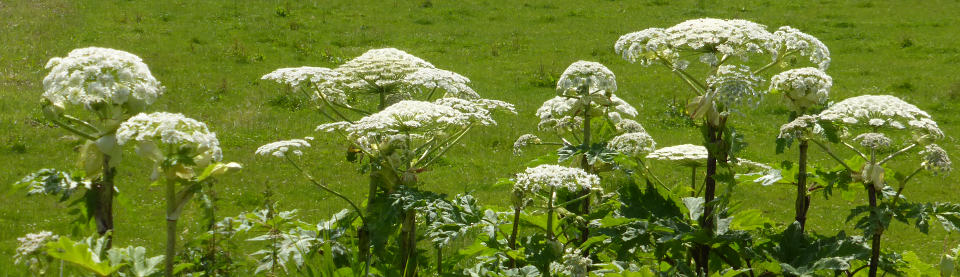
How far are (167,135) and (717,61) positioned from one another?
2972 mm

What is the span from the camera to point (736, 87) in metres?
4.18

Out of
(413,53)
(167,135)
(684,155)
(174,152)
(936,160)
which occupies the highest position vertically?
(167,135)

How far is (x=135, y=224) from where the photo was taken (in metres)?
10.8

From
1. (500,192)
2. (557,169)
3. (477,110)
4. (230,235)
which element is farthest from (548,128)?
(500,192)

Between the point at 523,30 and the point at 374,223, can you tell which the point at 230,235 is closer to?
the point at 374,223

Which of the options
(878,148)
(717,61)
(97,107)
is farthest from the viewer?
(717,61)

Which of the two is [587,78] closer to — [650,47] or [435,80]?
[650,47]

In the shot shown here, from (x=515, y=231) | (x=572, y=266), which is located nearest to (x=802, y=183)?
(x=572, y=266)

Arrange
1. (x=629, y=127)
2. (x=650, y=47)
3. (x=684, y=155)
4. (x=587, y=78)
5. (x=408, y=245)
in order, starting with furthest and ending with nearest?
(x=629, y=127), (x=684, y=155), (x=587, y=78), (x=408, y=245), (x=650, y=47)

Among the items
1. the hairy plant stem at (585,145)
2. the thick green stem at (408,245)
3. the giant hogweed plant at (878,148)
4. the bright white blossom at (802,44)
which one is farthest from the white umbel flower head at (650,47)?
the thick green stem at (408,245)

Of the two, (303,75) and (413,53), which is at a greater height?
(303,75)

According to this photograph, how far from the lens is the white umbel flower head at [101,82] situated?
3424mm

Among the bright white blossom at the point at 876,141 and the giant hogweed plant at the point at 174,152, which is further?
the bright white blossom at the point at 876,141

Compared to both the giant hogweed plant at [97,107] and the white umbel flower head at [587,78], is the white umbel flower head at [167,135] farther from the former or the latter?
the white umbel flower head at [587,78]
